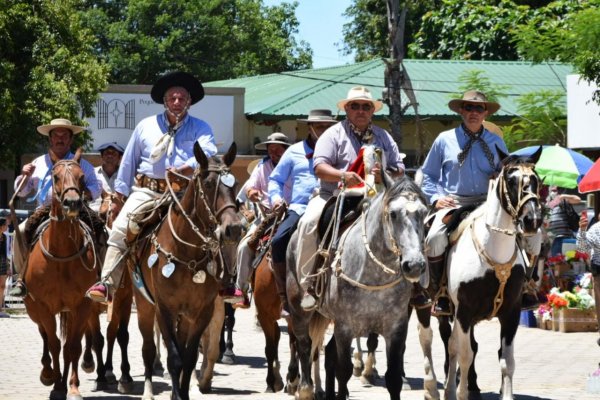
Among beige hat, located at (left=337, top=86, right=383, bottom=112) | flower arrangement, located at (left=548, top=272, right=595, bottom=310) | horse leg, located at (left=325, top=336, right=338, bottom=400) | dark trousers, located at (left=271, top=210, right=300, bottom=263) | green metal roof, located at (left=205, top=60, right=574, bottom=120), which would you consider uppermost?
green metal roof, located at (left=205, top=60, right=574, bottom=120)

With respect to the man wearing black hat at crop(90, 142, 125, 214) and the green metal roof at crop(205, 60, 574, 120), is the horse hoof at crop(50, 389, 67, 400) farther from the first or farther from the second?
the green metal roof at crop(205, 60, 574, 120)

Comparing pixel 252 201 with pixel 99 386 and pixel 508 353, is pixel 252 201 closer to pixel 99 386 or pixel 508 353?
pixel 99 386

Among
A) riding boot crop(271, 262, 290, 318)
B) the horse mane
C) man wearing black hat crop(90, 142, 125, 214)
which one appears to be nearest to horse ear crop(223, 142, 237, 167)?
riding boot crop(271, 262, 290, 318)

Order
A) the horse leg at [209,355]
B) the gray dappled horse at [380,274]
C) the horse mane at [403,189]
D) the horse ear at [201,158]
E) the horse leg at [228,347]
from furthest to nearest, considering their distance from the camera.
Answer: the horse leg at [228,347], the horse leg at [209,355], the horse ear at [201,158], the horse mane at [403,189], the gray dappled horse at [380,274]

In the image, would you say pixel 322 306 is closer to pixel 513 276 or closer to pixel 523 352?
pixel 513 276

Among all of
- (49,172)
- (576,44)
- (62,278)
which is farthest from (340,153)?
(576,44)

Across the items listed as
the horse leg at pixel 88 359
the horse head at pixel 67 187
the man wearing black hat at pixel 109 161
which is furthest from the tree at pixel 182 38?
the horse head at pixel 67 187

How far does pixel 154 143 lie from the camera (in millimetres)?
12594

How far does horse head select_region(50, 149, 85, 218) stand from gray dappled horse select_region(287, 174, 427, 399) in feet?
9.16

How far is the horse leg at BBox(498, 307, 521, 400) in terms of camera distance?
37.0 feet

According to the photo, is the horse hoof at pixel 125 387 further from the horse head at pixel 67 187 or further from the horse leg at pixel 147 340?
the horse head at pixel 67 187

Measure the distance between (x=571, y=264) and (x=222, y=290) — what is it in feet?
36.9

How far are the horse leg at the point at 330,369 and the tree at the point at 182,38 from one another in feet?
156

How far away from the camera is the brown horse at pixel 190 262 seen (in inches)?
442
